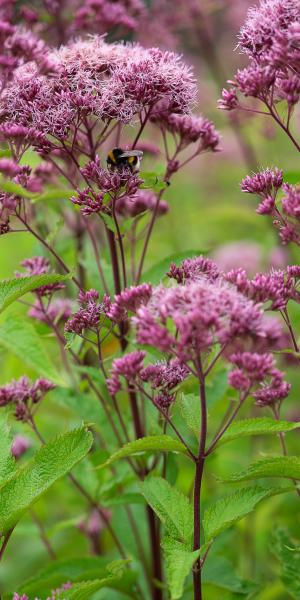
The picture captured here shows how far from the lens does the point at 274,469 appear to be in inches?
68.3

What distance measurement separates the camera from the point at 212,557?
2523 millimetres

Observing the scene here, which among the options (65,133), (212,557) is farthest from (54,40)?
(212,557)

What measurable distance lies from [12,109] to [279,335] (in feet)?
2.99

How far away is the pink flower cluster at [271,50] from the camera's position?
74.9 inches

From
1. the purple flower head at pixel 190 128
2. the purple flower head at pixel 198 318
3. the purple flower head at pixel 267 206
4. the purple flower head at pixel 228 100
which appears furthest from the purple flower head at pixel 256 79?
the purple flower head at pixel 198 318

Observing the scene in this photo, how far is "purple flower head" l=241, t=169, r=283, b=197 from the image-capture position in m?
2.06

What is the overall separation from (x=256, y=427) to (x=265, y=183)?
2.22 feet

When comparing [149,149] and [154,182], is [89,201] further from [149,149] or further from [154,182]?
[149,149]

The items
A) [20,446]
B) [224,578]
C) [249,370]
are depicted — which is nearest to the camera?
[249,370]

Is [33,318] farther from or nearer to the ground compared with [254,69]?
nearer to the ground

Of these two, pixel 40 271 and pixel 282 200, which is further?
pixel 40 271

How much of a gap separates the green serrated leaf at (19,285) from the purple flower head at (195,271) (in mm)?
282

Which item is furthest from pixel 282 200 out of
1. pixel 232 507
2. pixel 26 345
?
pixel 26 345

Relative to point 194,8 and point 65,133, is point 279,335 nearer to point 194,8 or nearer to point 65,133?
point 65,133
